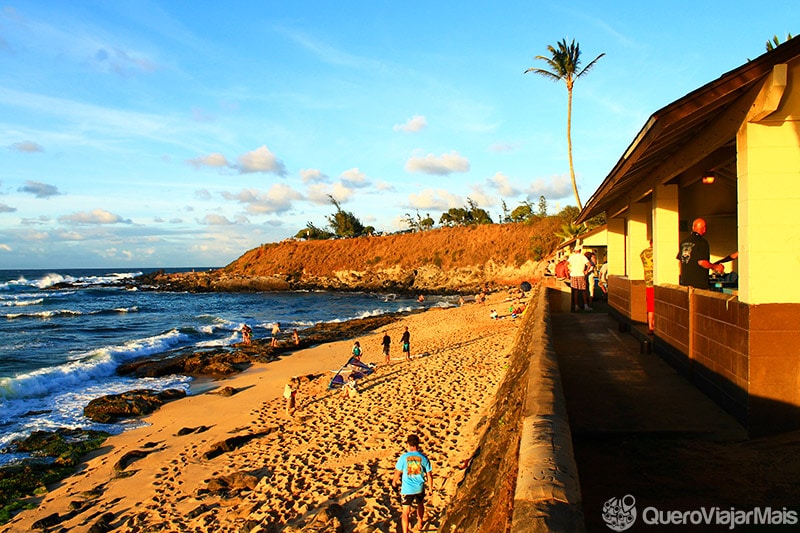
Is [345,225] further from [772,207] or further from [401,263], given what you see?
[772,207]

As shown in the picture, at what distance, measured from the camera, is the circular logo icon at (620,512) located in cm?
295

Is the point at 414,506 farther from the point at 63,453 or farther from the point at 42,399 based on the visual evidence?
the point at 42,399

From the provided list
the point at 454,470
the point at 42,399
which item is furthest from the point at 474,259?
the point at 454,470

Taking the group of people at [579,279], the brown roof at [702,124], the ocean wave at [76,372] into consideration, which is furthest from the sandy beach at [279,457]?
the ocean wave at [76,372]

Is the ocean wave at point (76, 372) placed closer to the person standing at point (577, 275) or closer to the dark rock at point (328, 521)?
the dark rock at point (328, 521)

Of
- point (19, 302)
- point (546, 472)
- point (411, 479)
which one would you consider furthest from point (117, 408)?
point (19, 302)

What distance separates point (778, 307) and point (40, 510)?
9899 mm

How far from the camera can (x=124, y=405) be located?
41.2 ft

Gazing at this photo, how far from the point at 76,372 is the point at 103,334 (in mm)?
12112

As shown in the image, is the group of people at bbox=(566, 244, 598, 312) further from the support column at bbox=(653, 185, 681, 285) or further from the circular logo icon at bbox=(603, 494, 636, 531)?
the circular logo icon at bbox=(603, 494, 636, 531)

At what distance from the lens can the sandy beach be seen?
6.77 m

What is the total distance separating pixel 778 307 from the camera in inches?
155

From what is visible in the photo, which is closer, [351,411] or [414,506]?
[414,506]

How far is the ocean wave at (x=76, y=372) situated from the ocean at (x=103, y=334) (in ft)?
0.09
